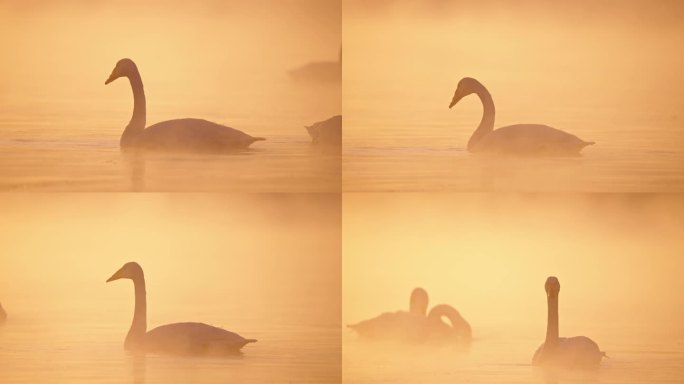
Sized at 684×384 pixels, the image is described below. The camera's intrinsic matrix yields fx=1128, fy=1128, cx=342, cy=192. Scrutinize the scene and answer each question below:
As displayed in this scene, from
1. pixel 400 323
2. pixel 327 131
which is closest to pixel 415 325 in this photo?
pixel 400 323

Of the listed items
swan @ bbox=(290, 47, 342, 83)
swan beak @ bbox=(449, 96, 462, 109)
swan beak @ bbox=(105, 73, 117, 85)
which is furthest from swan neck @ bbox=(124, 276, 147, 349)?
swan beak @ bbox=(449, 96, 462, 109)

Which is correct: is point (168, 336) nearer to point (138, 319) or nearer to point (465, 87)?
point (138, 319)

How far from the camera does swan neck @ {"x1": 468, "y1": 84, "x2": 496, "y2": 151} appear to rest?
2.12 metres

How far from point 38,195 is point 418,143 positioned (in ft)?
2.37

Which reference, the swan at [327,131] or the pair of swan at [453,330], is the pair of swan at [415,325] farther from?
the swan at [327,131]

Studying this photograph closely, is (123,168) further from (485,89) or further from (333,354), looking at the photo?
(485,89)

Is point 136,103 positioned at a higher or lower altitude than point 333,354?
higher

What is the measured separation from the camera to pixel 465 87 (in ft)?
6.97

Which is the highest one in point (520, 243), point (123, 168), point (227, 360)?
point (123, 168)

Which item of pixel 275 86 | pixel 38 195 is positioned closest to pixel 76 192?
pixel 38 195

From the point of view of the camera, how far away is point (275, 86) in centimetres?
214

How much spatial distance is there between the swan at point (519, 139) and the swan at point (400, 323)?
0.30m

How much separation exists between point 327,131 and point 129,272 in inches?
18.0

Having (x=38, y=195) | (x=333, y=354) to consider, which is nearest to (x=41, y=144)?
(x=38, y=195)
